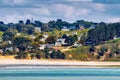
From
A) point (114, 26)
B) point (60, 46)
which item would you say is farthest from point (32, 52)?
point (114, 26)

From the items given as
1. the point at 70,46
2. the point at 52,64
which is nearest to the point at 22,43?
the point at 70,46

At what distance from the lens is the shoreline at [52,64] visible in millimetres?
120812

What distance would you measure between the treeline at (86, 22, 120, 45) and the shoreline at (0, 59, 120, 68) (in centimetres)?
3092

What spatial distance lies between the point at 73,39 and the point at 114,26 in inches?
645

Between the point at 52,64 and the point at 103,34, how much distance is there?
4389 centimetres

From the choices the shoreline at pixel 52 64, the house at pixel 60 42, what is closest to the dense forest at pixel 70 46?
the house at pixel 60 42

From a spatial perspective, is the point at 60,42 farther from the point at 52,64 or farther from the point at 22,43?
the point at 52,64

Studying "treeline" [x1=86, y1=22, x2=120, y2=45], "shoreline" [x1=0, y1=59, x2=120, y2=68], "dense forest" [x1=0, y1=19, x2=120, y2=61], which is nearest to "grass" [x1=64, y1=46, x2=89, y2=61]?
"dense forest" [x1=0, y1=19, x2=120, y2=61]

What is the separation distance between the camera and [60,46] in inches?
6535

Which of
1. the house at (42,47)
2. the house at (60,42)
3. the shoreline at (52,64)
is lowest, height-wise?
the shoreline at (52,64)

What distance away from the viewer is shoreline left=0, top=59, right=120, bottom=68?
396ft

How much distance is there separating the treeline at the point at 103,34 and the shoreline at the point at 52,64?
30.9 m

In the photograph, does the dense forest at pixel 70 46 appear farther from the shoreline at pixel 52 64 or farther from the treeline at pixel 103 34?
the shoreline at pixel 52 64

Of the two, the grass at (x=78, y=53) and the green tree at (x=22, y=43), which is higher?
the green tree at (x=22, y=43)
